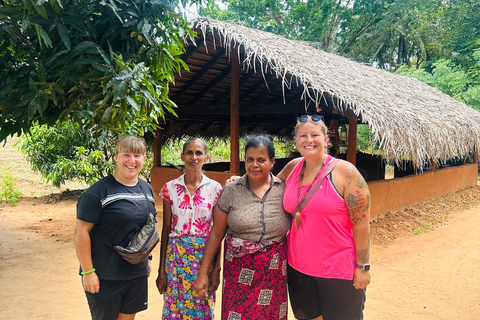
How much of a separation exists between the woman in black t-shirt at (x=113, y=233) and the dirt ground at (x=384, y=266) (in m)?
1.37

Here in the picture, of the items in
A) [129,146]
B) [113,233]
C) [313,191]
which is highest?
[129,146]

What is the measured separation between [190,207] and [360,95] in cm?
437

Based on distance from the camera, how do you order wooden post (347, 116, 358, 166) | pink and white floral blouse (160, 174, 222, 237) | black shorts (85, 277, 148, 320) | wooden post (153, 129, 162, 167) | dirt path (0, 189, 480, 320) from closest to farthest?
black shorts (85, 277, 148, 320)
pink and white floral blouse (160, 174, 222, 237)
dirt path (0, 189, 480, 320)
wooden post (347, 116, 358, 166)
wooden post (153, 129, 162, 167)

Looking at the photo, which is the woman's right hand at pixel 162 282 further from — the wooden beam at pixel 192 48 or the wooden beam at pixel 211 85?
the wooden beam at pixel 211 85

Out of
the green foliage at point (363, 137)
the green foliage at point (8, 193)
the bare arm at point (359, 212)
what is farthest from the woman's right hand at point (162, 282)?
the green foliage at point (363, 137)

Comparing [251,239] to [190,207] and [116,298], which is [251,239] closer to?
[190,207]

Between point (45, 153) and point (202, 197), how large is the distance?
26.8 feet

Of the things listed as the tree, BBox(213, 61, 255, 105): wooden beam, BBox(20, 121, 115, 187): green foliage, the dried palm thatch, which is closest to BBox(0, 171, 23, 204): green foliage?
BBox(20, 121, 115, 187): green foliage

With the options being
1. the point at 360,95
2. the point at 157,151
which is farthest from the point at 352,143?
the point at 157,151

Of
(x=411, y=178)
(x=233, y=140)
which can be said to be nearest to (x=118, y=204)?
(x=233, y=140)

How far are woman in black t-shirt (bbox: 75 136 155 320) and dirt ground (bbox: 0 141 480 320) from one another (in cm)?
137

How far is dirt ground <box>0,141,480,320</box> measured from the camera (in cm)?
366

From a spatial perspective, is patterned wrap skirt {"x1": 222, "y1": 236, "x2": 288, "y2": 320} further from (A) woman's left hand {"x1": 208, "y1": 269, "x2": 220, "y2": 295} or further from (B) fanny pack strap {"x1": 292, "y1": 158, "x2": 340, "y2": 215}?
(B) fanny pack strap {"x1": 292, "y1": 158, "x2": 340, "y2": 215}

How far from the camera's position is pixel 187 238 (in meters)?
2.28
